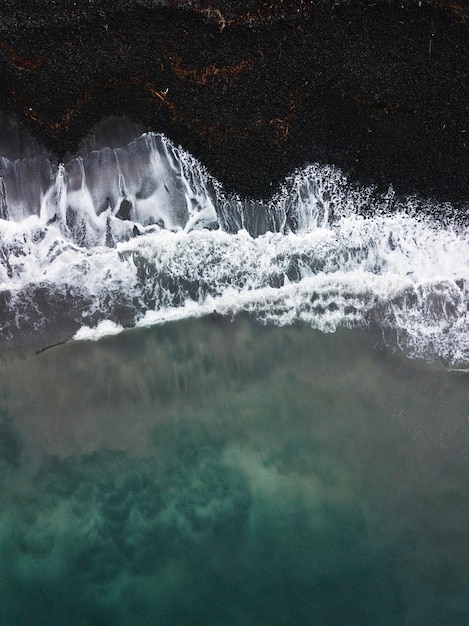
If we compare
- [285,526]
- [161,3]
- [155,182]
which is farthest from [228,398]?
[161,3]

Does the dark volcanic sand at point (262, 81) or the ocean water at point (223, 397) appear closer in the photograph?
the dark volcanic sand at point (262, 81)

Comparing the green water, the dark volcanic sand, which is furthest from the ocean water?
the dark volcanic sand

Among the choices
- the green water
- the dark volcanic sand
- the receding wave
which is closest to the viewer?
the dark volcanic sand

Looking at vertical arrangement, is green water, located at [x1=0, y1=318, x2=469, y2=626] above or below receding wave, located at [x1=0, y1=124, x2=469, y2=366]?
below

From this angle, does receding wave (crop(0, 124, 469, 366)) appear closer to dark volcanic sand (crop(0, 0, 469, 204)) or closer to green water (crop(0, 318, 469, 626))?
green water (crop(0, 318, 469, 626))

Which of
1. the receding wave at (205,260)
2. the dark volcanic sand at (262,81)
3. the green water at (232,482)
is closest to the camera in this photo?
the dark volcanic sand at (262,81)

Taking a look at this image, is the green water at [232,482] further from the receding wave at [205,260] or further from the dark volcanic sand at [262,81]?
the dark volcanic sand at [262,81]

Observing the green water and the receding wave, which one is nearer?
the green water

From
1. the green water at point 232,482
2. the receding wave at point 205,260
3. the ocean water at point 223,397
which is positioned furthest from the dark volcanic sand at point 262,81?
the green water at point 232,482
